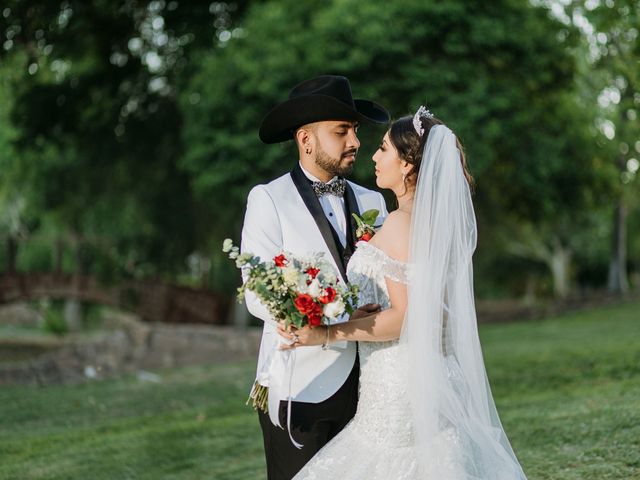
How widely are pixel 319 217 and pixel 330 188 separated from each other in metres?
0.24

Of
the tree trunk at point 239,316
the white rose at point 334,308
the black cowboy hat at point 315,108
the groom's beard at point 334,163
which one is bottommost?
the tree trunk at point 239,316

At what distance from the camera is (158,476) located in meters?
8.48

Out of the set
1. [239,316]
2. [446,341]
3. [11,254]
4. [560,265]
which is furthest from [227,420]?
[560,265]

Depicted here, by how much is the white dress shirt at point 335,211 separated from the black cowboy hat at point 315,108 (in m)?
0.25

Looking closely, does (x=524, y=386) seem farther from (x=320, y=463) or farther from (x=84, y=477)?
(x=320, y=463)

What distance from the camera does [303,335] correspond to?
382 centimetres

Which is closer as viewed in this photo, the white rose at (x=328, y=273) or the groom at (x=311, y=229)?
the white rose at (x=328, y=273)

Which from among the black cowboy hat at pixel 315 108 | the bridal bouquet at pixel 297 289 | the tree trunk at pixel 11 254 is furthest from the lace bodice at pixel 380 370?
the tree trunk at pixel 11 254

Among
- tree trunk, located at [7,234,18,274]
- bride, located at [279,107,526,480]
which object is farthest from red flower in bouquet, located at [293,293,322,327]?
tree trunk, located at [7,234,18,274]

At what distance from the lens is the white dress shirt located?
454 centimetres

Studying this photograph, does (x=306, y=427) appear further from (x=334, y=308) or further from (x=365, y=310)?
(x=334, y=308)

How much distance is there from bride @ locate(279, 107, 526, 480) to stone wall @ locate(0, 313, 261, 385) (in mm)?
14402

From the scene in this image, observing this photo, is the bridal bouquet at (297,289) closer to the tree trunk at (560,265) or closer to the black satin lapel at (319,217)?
the black satin lapel at (319,217)

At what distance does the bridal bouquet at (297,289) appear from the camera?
3697 mm
